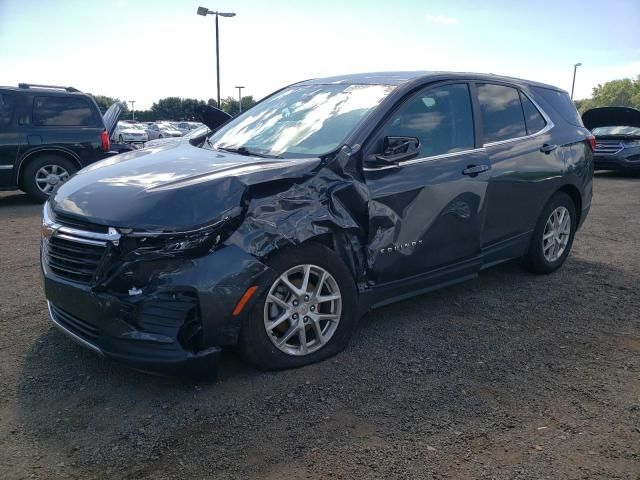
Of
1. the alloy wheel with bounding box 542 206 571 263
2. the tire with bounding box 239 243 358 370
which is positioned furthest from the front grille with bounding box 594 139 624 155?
the tire with bounding box 239 243 358 370

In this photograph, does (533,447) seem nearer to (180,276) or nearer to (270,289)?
(270,289)

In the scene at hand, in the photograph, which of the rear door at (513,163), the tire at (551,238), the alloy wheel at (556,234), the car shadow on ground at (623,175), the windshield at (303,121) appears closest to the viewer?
the windshield at (303,121)

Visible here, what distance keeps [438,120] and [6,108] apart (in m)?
7.69

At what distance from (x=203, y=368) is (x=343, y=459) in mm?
888

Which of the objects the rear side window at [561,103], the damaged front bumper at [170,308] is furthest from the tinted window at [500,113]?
the damaged front bumper at [170,308]

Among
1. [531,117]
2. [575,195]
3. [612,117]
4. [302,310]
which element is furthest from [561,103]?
[612,117]

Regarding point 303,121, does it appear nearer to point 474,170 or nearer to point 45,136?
point 474,170

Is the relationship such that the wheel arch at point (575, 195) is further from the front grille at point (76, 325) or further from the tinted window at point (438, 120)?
the front grille at point (76, 325)

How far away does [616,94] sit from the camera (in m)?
85.4

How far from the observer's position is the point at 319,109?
4035mm

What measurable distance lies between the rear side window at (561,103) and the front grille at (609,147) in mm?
9709

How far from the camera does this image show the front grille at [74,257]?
295 centimetres

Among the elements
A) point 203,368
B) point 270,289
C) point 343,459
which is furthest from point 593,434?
point 203,368

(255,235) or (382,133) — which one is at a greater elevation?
(382,133)
